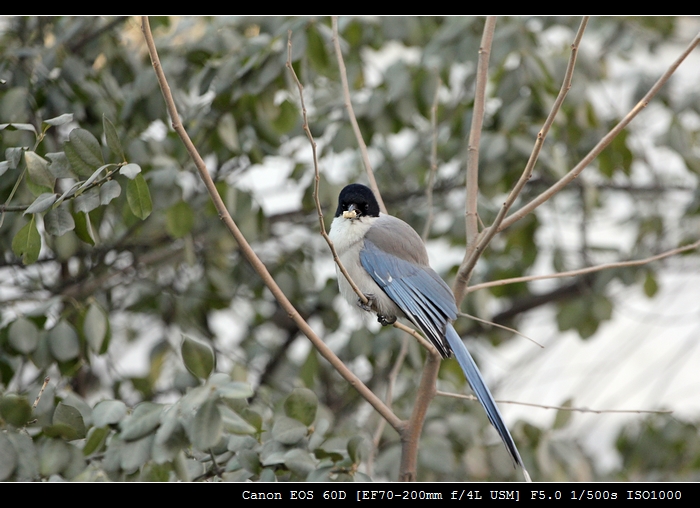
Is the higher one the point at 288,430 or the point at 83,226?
the point at 83,226

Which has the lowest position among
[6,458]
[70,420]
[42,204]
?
[6,458]

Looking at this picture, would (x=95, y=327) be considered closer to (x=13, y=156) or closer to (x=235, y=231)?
(x=13, y=156)

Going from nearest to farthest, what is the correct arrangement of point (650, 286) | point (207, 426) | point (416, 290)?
point (207, 426) → point (416, 290) → point (650, 286)

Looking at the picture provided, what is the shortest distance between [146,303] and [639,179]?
123 inches

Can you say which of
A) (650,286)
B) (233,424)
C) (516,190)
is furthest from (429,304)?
(650,286)

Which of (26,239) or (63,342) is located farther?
(63,342)

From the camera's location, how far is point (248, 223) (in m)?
2.95

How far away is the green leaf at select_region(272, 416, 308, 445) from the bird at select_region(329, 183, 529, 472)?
1.47ft

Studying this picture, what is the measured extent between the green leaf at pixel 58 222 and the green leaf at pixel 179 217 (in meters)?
0.77

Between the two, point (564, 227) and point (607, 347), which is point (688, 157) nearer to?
point (564, 227)

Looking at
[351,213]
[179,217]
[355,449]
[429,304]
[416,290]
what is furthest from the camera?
[179,217]

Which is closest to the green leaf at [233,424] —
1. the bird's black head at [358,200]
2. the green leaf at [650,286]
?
the bird's black head at [358,200]

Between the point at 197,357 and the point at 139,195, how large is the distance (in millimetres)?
430

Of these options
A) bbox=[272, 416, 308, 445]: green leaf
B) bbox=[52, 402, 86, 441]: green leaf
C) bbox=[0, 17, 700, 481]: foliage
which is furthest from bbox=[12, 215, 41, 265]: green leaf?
bbox=[272, 416, 308, 445]: green leaf
